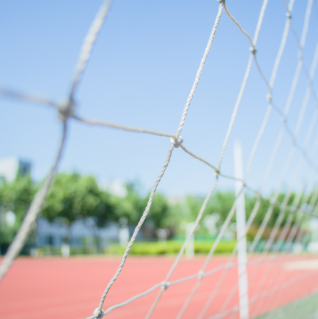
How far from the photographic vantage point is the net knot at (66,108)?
10.7 inches

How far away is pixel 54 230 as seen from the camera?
70.3 feet

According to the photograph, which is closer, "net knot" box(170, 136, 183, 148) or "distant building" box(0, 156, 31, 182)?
"net knot" box(170, 136, 183, 148)

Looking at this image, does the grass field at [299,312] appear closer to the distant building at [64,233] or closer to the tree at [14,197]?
the tree at [14,197]

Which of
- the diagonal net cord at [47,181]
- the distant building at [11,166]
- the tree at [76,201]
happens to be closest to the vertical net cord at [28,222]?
the diagonal net cord at [47,181]

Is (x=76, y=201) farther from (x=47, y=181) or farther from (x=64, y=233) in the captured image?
(x=47, y=181)

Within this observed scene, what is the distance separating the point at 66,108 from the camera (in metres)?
0.27

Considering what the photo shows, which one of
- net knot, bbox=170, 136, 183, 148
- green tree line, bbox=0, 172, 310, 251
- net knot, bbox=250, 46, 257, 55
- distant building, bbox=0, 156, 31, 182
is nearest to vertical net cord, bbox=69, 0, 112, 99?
net knot, bbox=170, 136, 183, 148

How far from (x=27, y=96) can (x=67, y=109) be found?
0.05m

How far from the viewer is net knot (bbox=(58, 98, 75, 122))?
0.27 metres

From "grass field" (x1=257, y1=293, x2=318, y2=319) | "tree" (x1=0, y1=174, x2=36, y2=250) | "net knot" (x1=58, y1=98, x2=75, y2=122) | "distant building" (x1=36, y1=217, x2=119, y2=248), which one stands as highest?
"net knot" (x1=58, y1=98, x2=75, y2=122)

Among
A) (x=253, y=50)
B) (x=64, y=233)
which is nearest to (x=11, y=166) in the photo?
(x=64, y=233)

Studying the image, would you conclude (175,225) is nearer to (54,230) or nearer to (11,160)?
(54,230)

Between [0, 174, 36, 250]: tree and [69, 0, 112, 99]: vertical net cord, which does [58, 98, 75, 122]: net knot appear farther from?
[0, 174, 36, 250]: tree

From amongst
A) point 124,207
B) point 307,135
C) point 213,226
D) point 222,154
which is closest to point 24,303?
point 307,135
